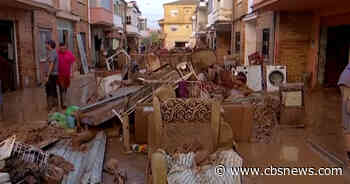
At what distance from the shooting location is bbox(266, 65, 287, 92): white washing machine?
10.2m

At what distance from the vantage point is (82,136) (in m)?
5.57

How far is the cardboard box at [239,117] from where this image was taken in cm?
558

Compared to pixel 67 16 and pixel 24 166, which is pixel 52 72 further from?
pixel 67 16

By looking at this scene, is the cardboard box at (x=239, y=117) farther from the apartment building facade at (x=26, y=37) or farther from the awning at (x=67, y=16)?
the awning at (x=67, y=16)

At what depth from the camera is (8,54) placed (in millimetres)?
11789

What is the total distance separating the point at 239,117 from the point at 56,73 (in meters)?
4.48

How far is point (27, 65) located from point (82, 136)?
8.05 m

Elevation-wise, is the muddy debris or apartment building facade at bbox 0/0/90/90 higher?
apartment building facade at bbox 0/0/90/90

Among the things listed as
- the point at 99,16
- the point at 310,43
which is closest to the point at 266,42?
the point at 310,43

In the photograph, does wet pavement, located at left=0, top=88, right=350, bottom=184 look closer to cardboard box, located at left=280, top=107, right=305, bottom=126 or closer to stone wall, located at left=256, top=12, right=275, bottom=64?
cardboard box, located at left=280, top=107, right=305, bottom=126

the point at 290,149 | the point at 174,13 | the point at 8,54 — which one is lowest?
the point at 290,149

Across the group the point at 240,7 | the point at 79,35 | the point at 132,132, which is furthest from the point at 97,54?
the point at 132,132

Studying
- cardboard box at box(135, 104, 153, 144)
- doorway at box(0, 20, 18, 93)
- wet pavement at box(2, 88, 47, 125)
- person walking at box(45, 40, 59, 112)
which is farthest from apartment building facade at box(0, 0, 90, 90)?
cardboard box at box(135, 104, 153, 144)

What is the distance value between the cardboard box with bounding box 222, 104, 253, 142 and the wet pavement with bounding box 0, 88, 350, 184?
24 cm
